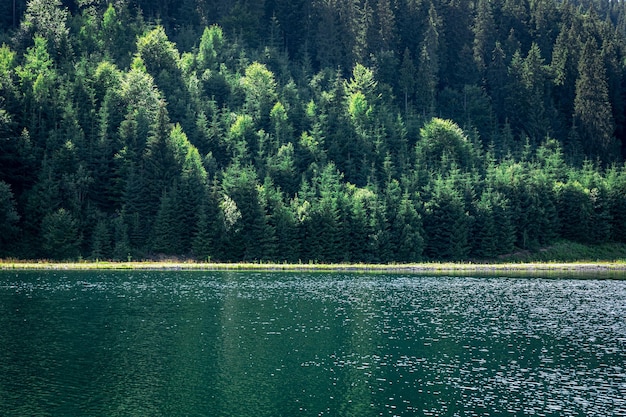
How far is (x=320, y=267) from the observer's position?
14088cm

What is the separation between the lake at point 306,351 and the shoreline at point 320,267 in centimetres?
2539

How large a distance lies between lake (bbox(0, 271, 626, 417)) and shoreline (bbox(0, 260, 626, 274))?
999 inches

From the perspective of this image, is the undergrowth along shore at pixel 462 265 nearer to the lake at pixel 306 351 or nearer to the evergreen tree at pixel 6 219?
the evergreen tree at pixel 6 219

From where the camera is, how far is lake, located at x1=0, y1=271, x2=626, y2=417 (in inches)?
1810

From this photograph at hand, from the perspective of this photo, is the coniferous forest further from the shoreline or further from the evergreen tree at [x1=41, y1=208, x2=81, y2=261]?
the shoreline

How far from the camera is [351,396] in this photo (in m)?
47.8

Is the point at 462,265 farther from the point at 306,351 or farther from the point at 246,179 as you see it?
the point at 306,351

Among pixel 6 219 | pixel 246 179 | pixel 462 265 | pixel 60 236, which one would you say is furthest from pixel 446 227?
pixel 6 219

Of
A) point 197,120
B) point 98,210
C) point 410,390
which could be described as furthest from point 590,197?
point 410,390

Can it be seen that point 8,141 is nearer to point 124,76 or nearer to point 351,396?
point 124,76

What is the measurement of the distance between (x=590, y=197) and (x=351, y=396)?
142501mm

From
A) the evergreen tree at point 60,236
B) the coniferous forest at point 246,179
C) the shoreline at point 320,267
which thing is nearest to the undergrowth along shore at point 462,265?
the shoreline at point 320,267

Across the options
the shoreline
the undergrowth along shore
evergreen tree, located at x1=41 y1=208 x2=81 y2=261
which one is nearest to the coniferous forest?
evergreen tree, located at x1=41 y1=208 x2=81 y2=261

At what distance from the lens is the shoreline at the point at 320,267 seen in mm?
132375
